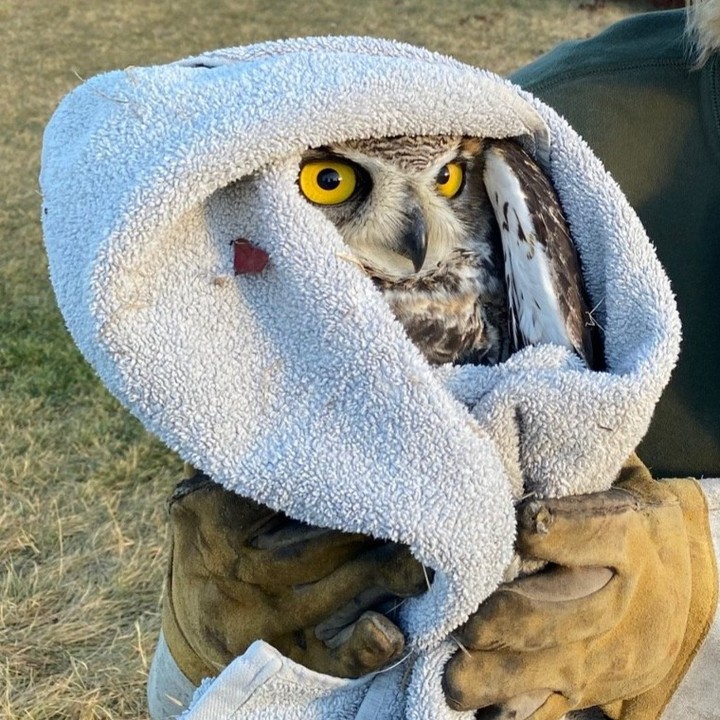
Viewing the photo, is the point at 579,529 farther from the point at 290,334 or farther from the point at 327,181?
the point at 327,181

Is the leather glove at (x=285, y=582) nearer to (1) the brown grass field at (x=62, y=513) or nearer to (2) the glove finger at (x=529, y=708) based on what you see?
(2) the glove finger at (x=529, y=708)

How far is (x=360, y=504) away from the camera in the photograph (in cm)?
93

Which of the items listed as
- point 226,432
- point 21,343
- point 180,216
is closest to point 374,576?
point 226,432

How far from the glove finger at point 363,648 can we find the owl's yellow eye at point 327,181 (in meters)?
0.52

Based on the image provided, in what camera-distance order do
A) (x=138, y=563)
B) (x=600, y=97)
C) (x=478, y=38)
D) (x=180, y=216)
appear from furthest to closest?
(x=478, y=38)
(x=138, y=563)
(x=600, y=97)
(x=180, y=216)

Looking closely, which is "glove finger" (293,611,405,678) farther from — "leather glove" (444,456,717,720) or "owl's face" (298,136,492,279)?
"owl's face" (298,136,492,279)

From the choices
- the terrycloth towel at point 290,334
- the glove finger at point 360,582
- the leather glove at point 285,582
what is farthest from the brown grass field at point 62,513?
the terrycloth towel at point 290,334

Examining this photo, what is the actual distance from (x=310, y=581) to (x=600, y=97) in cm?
106

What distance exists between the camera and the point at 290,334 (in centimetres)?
98

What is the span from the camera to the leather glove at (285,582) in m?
1.03

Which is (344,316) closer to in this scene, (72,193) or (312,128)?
(312,128)

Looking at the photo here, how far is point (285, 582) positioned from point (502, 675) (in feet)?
0.92

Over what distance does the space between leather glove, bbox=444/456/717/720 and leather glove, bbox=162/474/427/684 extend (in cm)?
11

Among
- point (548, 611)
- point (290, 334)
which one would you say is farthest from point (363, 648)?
point (290, 334)
